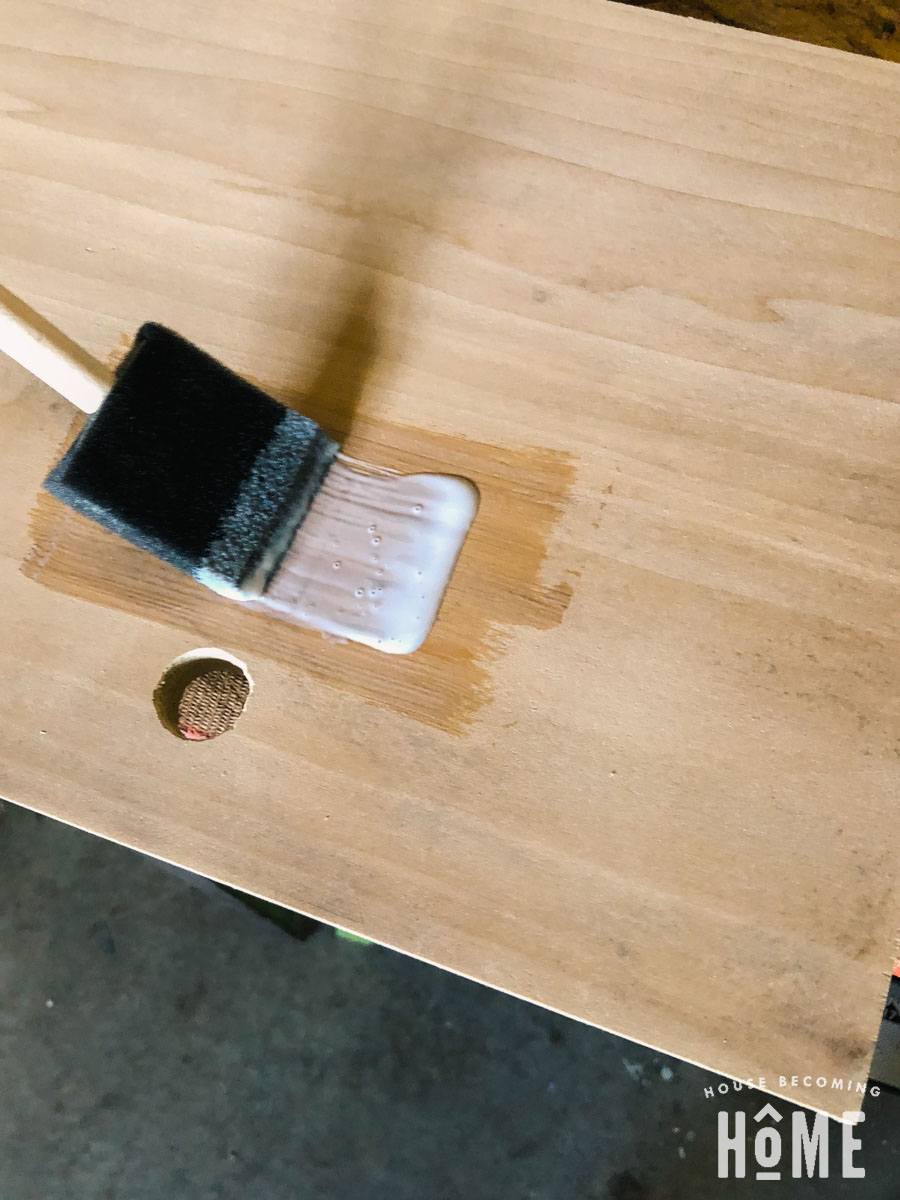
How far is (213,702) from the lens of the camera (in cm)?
54

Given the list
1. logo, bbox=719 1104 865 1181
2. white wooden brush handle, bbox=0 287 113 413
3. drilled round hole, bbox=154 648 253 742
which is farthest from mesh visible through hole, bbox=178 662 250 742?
logo, bbox=719 1104 865 1181

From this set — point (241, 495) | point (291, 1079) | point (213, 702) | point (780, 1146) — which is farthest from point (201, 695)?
point (780, 1146)

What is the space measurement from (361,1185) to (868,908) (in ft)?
3.21

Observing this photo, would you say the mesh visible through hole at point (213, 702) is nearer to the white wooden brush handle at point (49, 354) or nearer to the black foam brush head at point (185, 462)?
the black foam brush head at point (185, 462)

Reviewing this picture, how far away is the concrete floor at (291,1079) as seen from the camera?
1.13 m

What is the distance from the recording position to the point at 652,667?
19.3 inches

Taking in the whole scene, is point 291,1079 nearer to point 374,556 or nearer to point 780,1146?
point 780,1146

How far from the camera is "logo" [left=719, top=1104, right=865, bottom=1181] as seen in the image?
109cm

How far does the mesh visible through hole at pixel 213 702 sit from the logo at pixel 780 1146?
3.25 ft

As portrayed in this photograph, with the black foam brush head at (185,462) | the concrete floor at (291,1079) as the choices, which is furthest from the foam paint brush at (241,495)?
the concrete floor at (291,1079)

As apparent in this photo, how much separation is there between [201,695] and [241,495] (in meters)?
0.13

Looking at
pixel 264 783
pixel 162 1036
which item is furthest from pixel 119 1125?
pixel 264 783

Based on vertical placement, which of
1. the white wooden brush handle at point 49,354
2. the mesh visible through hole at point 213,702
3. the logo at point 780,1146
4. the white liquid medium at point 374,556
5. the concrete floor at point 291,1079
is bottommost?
the concrete floor at point 291,1079

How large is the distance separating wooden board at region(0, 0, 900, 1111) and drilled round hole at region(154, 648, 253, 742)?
1 cm
